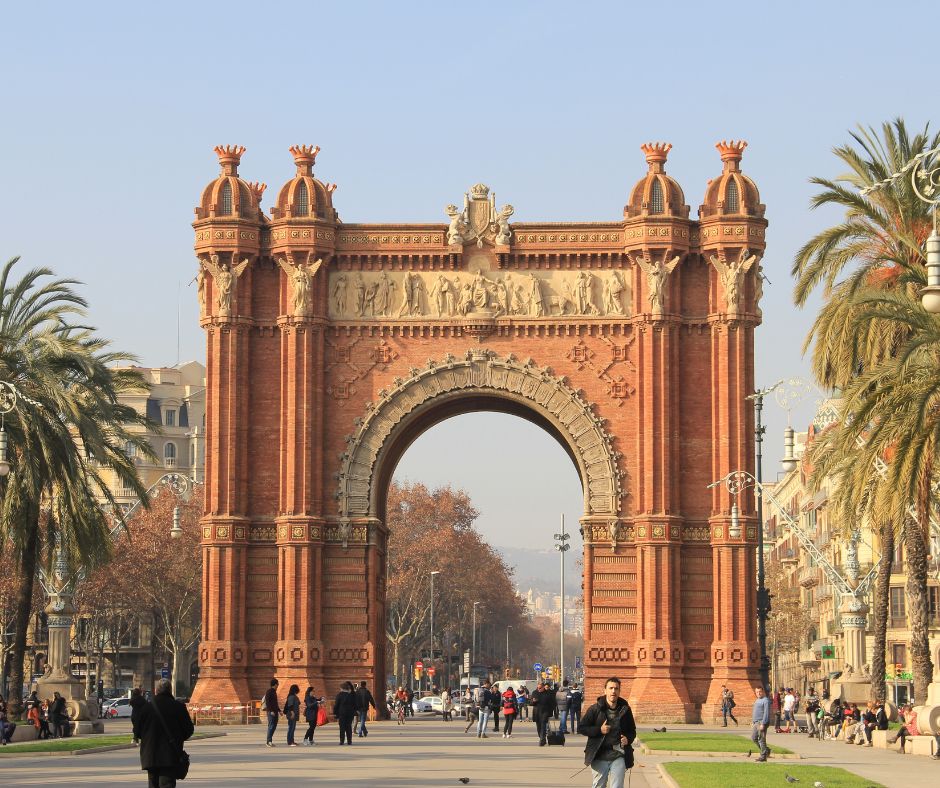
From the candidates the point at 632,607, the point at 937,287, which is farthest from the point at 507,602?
the point at 937,287

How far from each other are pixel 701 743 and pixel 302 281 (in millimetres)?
21815

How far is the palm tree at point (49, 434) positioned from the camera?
4438 centimetres

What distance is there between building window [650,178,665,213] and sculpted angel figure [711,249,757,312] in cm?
227

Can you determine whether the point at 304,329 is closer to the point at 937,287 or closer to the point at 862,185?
the point at 862,185

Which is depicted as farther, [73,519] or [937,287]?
[73,519]

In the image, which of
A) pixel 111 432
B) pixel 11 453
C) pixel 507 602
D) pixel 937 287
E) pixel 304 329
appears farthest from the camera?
pixel 507 602

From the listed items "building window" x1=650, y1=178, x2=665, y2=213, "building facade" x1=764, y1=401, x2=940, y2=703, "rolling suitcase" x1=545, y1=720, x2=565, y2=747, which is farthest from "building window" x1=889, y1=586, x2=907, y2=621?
"rolling suitcase" x1=545, y1=720, x2=565, y2=747

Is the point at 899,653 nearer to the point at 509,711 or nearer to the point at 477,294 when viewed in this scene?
the point at 477,294

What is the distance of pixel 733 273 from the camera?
183 feet

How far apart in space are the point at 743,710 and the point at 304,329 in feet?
56.9

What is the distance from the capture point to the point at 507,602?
15212 centimetres

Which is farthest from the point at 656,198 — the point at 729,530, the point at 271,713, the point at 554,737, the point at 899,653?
the point at 899,653

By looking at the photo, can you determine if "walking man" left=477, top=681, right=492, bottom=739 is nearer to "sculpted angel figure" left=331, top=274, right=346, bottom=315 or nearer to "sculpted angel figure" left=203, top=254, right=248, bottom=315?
"sculpted angel figure" left=331, top=274, right=346, bottom=315

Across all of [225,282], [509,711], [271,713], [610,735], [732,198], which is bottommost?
[509,711]
